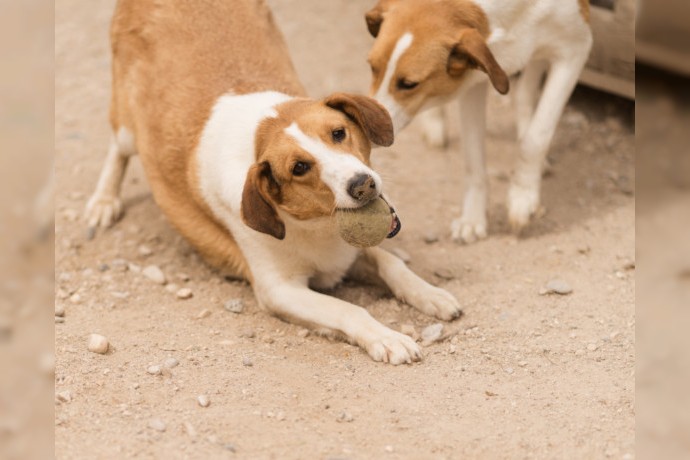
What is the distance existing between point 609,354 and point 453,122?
2.77 m

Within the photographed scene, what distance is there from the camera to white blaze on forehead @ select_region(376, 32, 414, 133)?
4.58 m

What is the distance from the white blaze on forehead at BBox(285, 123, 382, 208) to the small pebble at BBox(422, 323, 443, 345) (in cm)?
72

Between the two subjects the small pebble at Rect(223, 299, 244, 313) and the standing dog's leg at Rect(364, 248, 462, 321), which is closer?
the standing dog's leg at Rect(364, 248, 462, 321)

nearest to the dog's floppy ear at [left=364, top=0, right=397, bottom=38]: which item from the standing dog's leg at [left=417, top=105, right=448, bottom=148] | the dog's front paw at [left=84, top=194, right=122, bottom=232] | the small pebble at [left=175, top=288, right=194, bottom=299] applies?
the standing dog's leg at [left=417, top=105, right=448, bottom=148]

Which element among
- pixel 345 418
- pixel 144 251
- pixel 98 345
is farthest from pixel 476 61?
pixel 98 345

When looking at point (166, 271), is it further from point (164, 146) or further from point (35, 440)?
point (35, 440)

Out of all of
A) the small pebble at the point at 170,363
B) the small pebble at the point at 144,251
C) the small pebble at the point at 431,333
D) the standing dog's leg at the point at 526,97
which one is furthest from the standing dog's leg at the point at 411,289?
the standing dog's leg at the point at 526,97

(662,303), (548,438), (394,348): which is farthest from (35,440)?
(662,303)

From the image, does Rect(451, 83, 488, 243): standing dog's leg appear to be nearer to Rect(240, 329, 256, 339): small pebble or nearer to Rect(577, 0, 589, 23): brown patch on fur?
Rect(577, 0, 589, 23): brown patch on fur

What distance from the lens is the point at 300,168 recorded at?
3.97 metres

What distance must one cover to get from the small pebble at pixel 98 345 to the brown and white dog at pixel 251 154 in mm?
725

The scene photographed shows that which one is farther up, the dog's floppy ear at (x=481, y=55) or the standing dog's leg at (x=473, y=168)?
the dog's floppy ear at (x=481, y=55)

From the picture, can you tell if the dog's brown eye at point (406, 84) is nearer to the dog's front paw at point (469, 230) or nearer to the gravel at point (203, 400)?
the dog's front paw at point (469, 230)

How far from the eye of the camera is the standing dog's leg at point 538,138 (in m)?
5.09
